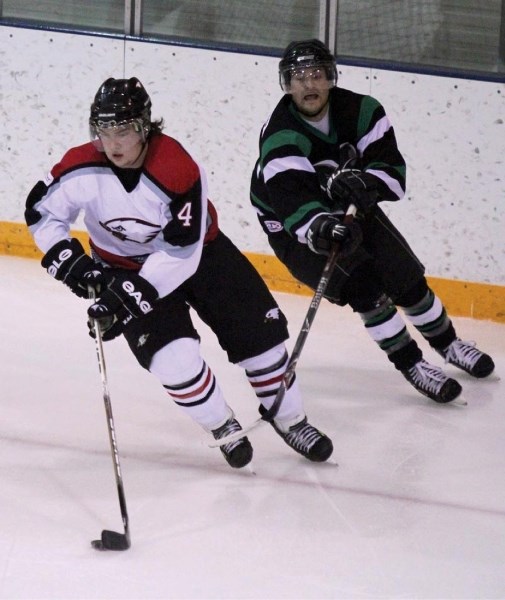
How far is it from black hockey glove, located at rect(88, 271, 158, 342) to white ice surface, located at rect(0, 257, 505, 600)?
1.50 ft

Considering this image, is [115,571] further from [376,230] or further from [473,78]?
[473,78]

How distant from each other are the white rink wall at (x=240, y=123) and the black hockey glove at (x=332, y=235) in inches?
53.6

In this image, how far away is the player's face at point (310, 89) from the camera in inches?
133

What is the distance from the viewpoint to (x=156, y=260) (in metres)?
2.93

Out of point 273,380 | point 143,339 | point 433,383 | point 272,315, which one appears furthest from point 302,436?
point 433,383

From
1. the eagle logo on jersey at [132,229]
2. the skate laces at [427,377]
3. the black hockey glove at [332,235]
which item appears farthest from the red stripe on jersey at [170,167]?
the skate laces at [427,377]

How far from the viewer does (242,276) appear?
3.13m

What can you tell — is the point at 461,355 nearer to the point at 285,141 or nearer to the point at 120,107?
the point at 285,141

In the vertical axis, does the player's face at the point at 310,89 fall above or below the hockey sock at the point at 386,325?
above

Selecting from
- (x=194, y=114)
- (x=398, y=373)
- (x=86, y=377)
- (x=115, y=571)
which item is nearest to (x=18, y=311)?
(x=86, y=377)

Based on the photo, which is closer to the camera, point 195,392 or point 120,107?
point 120,107

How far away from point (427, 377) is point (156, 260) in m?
1.14

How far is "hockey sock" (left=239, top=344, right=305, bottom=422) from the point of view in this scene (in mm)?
3158

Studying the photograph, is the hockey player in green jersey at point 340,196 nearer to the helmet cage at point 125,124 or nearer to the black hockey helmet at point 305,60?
the black hockey helmet at point 305,60
